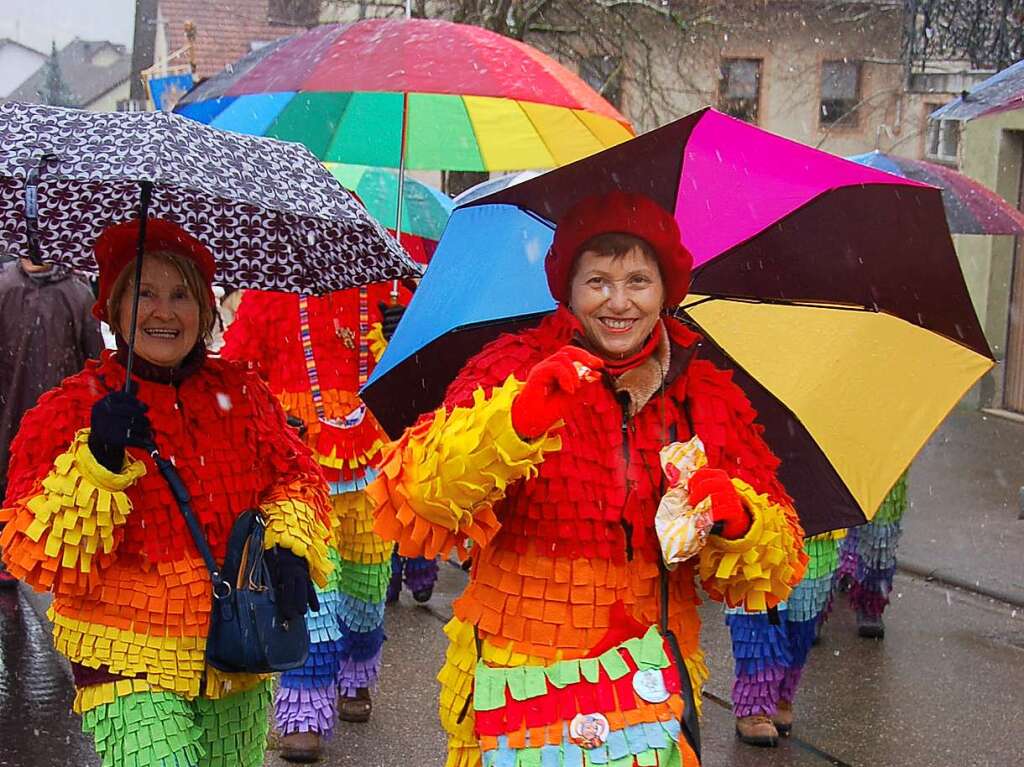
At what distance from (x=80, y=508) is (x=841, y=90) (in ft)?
68.6

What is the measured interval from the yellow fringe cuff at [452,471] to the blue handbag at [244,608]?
55 centimetres

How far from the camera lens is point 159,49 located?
33.4 meters

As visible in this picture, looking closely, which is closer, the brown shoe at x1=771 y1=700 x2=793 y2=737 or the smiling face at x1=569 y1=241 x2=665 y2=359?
the smiling face at x1=569 y1=241 x2=665 y2=359

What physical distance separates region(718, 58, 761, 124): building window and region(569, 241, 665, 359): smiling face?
1971cm

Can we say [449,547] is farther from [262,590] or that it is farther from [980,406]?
[980,406]

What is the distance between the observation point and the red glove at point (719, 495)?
292 centimetres

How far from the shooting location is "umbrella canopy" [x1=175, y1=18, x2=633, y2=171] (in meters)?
4.29

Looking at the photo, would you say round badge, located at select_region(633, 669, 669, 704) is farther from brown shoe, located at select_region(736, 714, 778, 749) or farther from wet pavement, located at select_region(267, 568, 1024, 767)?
brown shoe, located at select_region(736, 714, 778, 749)

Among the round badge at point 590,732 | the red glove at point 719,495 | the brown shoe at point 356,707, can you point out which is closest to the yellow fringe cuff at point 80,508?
the round badge at point 590,732

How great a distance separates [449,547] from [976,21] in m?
12.5

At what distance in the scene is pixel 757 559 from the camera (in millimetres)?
3090

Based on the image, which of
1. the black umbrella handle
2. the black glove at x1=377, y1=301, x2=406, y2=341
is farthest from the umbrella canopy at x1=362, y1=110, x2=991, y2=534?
the black glove at x1=377, y1=301, x2=406, y2=341

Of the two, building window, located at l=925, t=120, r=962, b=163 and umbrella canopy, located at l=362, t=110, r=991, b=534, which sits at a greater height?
building window, located at l=925, t=120, r=962, b=163

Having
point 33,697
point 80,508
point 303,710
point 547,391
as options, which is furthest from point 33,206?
point 33,697
